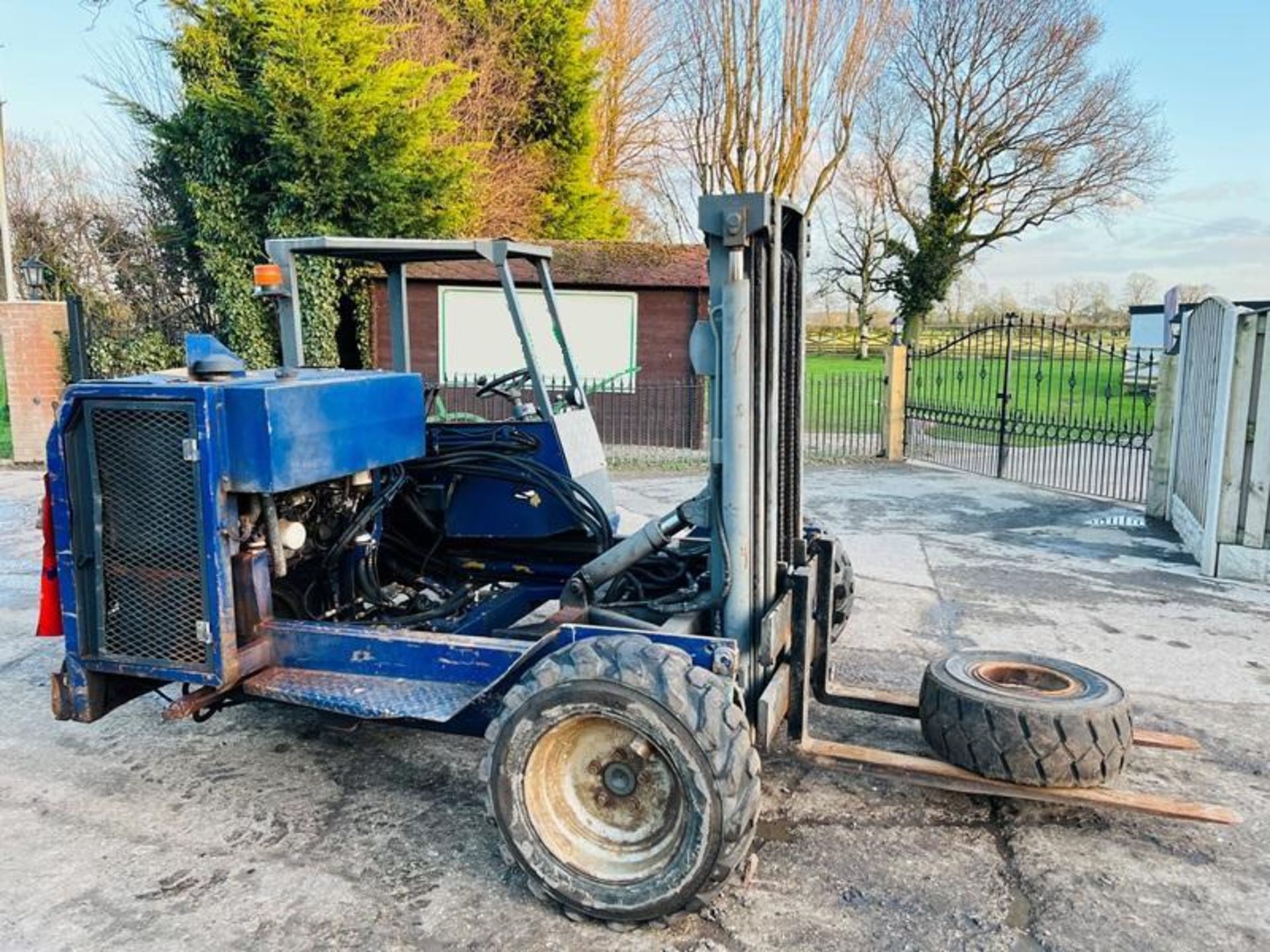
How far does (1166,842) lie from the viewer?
11.1ft

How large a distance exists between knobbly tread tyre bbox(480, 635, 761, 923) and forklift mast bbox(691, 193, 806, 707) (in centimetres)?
53

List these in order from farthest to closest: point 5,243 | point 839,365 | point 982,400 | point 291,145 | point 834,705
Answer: point 839,365, point 5,243, point 982,400, point 291,145, point 834,705

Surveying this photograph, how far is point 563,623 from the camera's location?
11.7 feet

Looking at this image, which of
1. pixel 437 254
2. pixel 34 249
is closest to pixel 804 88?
pixel 34 249

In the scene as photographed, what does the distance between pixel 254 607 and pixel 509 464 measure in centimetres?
137

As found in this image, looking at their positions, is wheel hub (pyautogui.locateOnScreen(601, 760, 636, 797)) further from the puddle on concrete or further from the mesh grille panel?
the puddle on concrete

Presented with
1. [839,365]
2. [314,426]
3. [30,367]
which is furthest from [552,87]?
[314,426]

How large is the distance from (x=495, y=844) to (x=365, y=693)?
0.72 metres

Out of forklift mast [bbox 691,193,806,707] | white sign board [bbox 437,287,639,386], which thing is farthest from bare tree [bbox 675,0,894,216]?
forklift mast [bbox 691,193,806,707]

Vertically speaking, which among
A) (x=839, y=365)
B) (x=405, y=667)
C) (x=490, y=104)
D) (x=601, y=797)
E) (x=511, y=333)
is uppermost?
(x=490, y=104)

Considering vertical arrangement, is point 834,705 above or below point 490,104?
below

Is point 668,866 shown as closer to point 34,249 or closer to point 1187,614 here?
point 1187,614

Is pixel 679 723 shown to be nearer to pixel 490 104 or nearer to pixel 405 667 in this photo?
Result: pixel 405 667

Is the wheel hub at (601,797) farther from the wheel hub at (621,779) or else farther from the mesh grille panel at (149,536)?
the mesh grille panel at (149,536)
